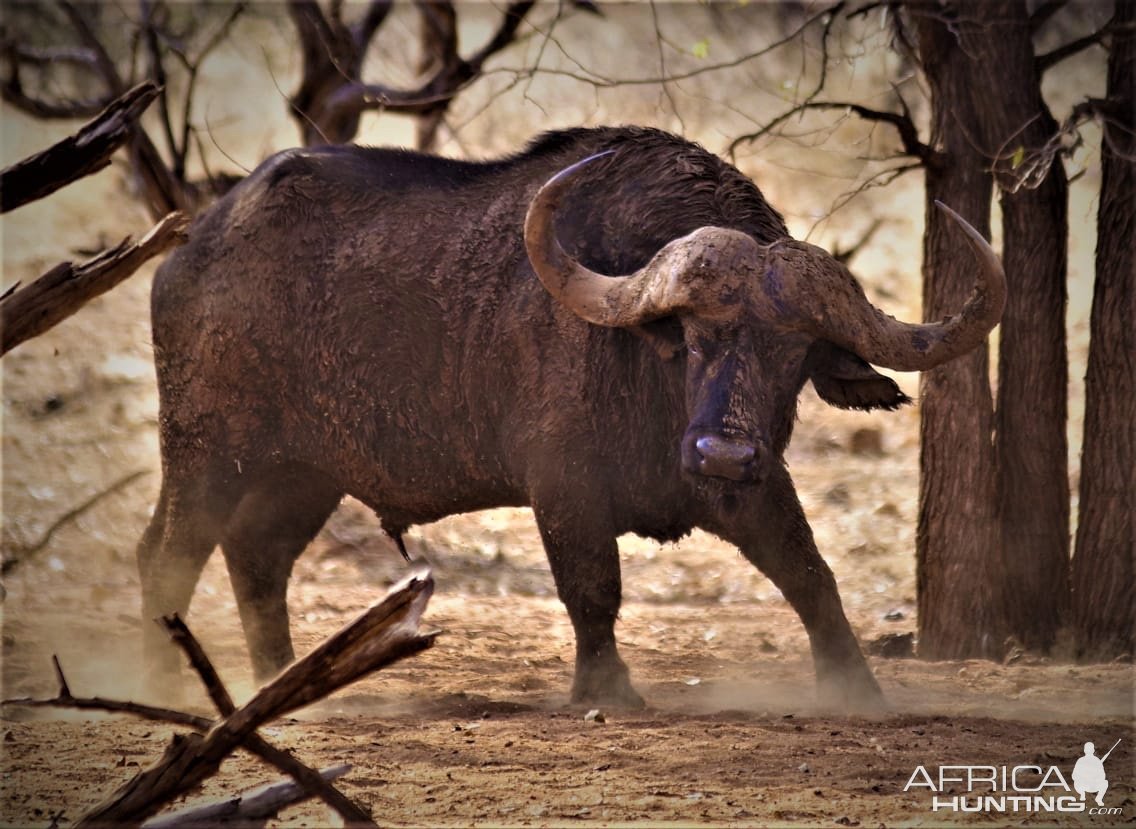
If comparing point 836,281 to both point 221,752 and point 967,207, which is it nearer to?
point 967,207

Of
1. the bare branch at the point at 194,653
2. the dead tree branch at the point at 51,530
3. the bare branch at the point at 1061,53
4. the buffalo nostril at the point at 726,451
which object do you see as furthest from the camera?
the dead tree branch at the point at 51,530

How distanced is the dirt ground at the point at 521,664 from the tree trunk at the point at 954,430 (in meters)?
0.39

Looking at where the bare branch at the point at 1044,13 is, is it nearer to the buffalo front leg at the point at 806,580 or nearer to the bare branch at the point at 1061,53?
the bare branch at the point at 1061,53

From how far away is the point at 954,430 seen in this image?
24.0 ft

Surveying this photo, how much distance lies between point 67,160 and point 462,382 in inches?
95.3

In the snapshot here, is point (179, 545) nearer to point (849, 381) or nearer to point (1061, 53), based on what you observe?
point (849, 381)

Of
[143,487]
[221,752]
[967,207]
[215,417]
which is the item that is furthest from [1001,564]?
[143,487]

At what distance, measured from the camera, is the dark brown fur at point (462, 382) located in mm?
6172

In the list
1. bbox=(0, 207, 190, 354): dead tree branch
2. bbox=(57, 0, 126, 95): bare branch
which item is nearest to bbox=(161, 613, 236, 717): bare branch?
bbox=(0, 207, 190, 354): dead tree branch

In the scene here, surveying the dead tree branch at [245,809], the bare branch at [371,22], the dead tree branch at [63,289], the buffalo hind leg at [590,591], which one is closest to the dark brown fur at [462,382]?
the buffalo hind leg at [590,591]

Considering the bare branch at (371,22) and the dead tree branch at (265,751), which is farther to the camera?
the bare branch at (371,22)

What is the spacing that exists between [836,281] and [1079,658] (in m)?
2.65

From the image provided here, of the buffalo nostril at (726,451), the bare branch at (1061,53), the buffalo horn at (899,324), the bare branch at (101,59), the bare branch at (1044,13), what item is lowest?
the buffalo nostril at (726,451)

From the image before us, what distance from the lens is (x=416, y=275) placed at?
675 centimetres
